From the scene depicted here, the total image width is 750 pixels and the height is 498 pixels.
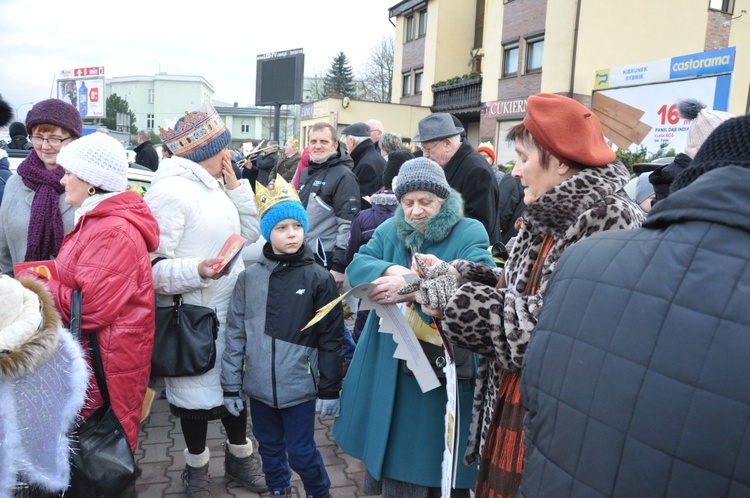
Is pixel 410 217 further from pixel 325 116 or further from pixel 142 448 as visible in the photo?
pixel 325 116

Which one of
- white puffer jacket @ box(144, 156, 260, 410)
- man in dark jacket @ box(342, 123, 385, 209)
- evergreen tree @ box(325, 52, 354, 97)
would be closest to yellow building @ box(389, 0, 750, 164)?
man in dark jacket @ box(342, 123, 385, 209)

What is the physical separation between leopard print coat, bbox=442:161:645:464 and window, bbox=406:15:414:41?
3237 centimetres

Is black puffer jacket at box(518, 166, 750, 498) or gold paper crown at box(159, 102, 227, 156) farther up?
gold paper crown at box(159, 102, 227, 156)

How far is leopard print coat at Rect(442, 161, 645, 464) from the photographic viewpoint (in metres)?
1.76

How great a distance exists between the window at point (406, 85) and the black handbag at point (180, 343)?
31.2 metres

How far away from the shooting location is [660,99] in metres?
14.6

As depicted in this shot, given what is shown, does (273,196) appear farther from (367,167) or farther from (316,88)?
(316,88)

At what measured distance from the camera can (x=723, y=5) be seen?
877 inches

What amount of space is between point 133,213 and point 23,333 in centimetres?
92

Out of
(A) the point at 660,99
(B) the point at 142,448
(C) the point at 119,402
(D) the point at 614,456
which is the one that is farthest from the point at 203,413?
(A) the point at 660,99

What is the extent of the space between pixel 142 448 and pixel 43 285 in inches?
87.3

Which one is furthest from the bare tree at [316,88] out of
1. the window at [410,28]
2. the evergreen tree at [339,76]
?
the window at [410,28]

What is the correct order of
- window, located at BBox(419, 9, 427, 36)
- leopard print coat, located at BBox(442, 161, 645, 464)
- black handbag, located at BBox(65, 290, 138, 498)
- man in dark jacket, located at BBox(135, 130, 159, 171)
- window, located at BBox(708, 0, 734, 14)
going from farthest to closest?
window, located at BBox(419, 9, 427, 36)
window, located at BBox(708, 0, 734, 14)
man in dark jacket, located at BBox(135, 130, 159, 171)
black handbag, located at BBox(65, 290, 138, 498)
leopard print coat, located at BBox(442, 161, 645, 464)

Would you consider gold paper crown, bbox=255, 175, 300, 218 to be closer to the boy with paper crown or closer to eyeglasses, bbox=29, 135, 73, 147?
the boy with paper crown
